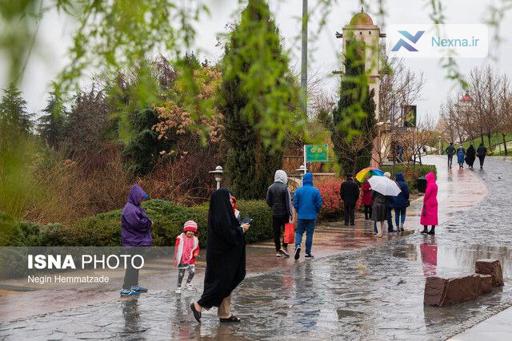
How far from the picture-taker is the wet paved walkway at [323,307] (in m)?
9.05

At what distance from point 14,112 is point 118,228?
12.8m

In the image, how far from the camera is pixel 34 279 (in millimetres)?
13055

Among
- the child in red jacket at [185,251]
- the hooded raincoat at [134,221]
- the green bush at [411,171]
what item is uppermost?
the green bush at [411,171]

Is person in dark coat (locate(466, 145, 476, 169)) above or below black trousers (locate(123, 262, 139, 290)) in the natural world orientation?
above

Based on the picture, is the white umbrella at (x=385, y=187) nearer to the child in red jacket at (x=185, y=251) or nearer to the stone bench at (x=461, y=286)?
the stone bench at (x=461, y=286)

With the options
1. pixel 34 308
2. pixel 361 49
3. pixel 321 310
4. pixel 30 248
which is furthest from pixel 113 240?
pixel 361 49

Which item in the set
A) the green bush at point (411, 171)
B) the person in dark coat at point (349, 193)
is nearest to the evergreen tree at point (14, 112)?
the person in dark coat at point (349, 193)

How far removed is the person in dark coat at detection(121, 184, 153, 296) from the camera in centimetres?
1155

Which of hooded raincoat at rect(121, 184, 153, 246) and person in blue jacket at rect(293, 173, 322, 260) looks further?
person in blue jacket at rect(293, 173, 322, 260)

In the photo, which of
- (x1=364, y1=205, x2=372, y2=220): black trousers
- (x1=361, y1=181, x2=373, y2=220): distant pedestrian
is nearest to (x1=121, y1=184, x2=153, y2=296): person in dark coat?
(x1=361, y1=181, x2=373, y2=220): distant pedestrian

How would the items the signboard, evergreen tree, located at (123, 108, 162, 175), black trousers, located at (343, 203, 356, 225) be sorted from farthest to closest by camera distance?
the signboard, evergreen tree, located at (123, 108, 162, 175), black trousers, located at (343, 203, 356, 225)

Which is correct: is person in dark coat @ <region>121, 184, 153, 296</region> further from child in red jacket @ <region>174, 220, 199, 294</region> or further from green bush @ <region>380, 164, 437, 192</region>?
green bush @ <region>380, 164, 437, 192</region>

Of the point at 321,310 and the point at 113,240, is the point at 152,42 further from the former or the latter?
the point at 113,240

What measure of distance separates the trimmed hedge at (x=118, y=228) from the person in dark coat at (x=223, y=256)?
156 inches
